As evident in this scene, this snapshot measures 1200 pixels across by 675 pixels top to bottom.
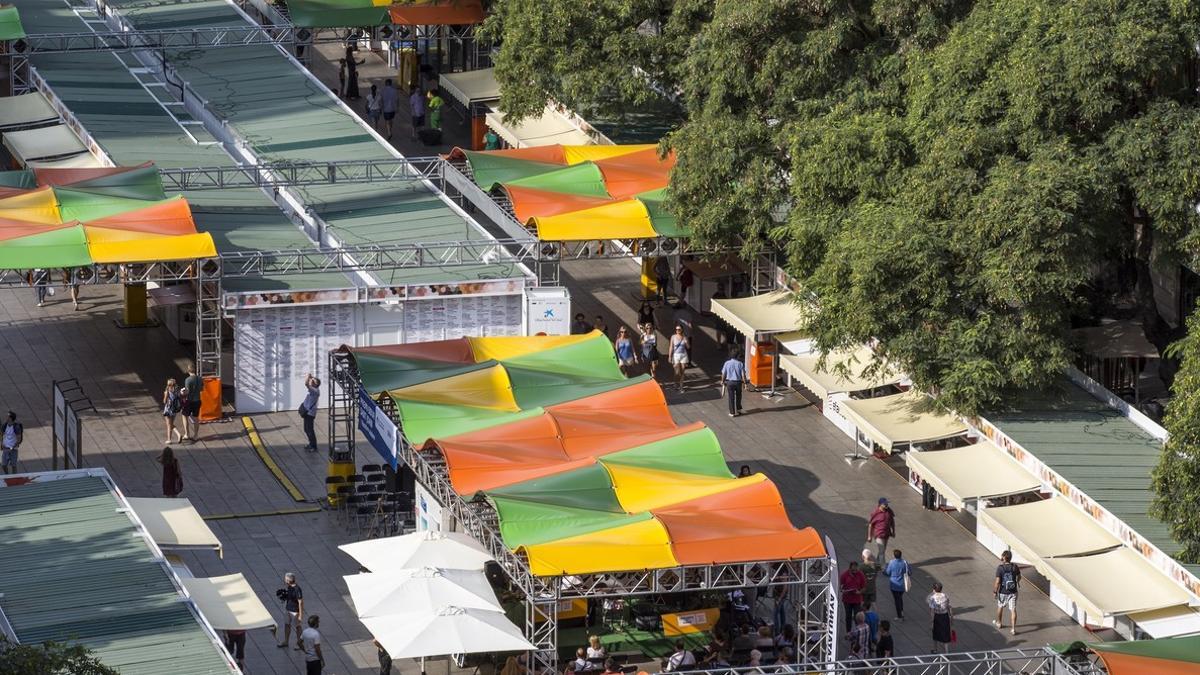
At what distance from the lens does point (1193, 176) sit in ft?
129

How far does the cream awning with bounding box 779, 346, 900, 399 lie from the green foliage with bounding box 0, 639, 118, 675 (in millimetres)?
21278

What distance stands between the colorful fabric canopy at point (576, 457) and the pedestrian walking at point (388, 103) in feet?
72.9

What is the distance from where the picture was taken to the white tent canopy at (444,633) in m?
32.5

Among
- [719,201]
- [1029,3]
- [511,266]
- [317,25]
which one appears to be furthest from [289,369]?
[317,25]

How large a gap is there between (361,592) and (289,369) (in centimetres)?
1206

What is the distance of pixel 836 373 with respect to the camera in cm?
4378

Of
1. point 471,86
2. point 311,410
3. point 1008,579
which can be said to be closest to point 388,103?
point 471,86

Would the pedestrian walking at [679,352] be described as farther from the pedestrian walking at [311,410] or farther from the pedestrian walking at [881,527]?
the pedestrian walking at [881,527]

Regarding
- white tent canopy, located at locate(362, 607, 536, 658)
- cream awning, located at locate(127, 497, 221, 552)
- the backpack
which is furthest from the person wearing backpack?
cream awning, located at locate(127, 497, 221, 552)

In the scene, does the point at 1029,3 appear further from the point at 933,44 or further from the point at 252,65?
the point at 252,65

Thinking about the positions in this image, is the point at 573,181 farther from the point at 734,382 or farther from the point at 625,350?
the point at 734,382

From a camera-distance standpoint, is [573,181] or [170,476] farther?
[573,181]

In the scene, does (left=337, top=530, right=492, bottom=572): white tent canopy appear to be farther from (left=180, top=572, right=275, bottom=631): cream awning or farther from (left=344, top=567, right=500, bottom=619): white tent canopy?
(left=180, top=572, right=275, bottom=631): cream awning

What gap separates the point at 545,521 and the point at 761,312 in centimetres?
1369
